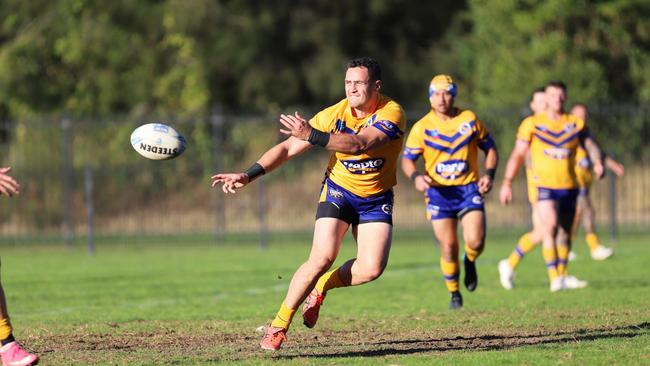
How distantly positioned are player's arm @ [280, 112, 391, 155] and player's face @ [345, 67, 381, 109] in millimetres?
457

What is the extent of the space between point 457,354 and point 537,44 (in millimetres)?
26240

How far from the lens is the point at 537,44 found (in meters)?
34.5

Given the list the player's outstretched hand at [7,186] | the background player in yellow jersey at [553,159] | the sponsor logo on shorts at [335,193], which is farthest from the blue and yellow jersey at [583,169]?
the player's outstretched hand at [7,186]

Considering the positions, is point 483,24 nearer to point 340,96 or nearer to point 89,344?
point 340,96

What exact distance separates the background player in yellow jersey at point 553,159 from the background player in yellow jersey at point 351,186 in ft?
17.1

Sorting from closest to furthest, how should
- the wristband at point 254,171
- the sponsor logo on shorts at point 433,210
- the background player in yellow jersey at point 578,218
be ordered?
1. the wristband at point 254,171
2. the sponsor logo on shorts at point 433,210
3. the background player in yellow jersey at point 578,218

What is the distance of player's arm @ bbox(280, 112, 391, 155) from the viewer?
345 inches

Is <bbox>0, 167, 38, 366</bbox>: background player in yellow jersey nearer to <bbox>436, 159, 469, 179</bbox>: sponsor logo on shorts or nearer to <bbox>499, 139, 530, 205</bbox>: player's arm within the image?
<bbox>436, 159, 469, 179</bbox>: sponsor logo on shorts

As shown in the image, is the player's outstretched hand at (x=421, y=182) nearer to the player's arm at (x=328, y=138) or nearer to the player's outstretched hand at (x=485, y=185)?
the player's outstretched hand at (x=485, y=185)

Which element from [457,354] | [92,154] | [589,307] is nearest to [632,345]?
[457,354]

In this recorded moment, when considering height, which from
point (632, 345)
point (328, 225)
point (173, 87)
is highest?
point (173, 87)

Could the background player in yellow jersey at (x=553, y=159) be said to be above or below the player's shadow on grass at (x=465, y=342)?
above

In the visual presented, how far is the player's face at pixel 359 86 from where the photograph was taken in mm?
9477

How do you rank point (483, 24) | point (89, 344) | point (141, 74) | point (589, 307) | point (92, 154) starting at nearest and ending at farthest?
point (89, 344), point (589, 307), point (92, 154), point (483, 24), point (141, 74)
